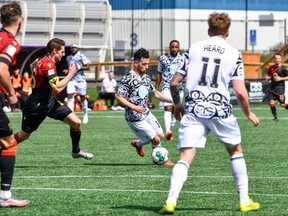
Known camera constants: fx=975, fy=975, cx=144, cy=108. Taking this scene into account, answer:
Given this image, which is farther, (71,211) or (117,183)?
(117,183)

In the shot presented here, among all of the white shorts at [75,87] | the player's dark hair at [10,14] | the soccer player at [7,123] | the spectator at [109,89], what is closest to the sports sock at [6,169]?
the soccer player at [7,123]

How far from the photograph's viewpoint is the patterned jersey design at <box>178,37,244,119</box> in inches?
376

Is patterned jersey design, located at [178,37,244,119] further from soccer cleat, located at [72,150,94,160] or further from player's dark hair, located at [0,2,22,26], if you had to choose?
soccer cleat, located at [72,150,94,160]

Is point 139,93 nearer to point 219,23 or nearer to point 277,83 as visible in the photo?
point 219,23

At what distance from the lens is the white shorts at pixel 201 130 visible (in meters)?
9.61

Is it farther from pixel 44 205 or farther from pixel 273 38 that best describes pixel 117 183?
pixel 273 38

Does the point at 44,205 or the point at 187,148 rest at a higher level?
the point at 187,148

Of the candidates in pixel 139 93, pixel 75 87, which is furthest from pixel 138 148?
pixel 75 87

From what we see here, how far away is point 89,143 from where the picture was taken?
19.8 meters

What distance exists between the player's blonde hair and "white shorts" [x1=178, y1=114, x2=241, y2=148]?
860mm

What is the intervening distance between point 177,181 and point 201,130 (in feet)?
1.90

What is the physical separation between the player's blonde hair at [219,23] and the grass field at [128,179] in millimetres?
1801

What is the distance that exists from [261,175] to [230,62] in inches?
158

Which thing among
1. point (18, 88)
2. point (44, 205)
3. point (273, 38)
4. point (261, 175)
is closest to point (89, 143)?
point (261, 175)
